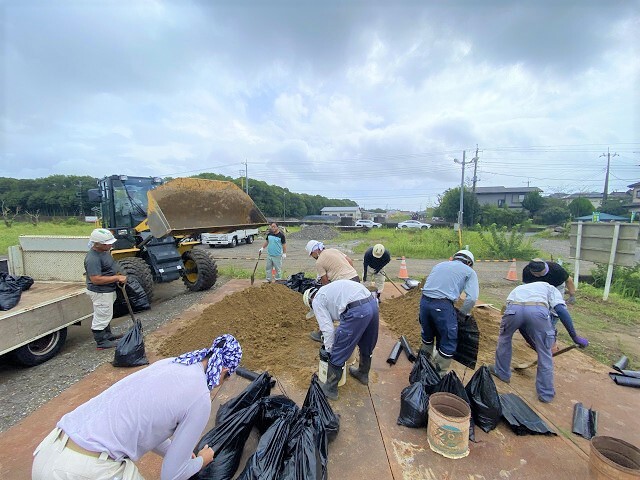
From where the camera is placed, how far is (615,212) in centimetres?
3831

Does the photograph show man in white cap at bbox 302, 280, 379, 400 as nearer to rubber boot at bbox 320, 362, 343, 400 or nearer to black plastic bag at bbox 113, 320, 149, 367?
rubber boot at bbox 320, 362, 343, 400

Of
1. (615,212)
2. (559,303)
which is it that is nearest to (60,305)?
(559,303)

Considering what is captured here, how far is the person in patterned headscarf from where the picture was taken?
1.38 meters

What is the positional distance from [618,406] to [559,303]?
1113 mm

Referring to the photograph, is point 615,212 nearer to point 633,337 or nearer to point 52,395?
point 633,337

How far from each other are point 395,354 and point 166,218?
4295 mm

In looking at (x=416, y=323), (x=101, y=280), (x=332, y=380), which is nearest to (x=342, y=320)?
(x=332, y=380)

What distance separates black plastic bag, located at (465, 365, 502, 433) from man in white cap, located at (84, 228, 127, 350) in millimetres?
4170

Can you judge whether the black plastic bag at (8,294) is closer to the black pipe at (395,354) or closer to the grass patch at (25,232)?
the black pipe at (395,354)

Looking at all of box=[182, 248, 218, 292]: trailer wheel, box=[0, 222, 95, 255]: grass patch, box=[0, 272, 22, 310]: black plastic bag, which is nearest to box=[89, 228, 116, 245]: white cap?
box=[0, 272, 22, 310]: black plastic bag

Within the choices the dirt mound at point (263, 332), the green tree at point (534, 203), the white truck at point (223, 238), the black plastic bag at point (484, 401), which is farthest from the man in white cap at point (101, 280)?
the green tree at point (534, 203)

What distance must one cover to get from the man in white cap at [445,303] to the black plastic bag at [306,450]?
152 cm

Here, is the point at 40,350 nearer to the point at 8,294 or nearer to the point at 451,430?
the point at 8,294

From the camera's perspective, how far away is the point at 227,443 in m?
2.07
